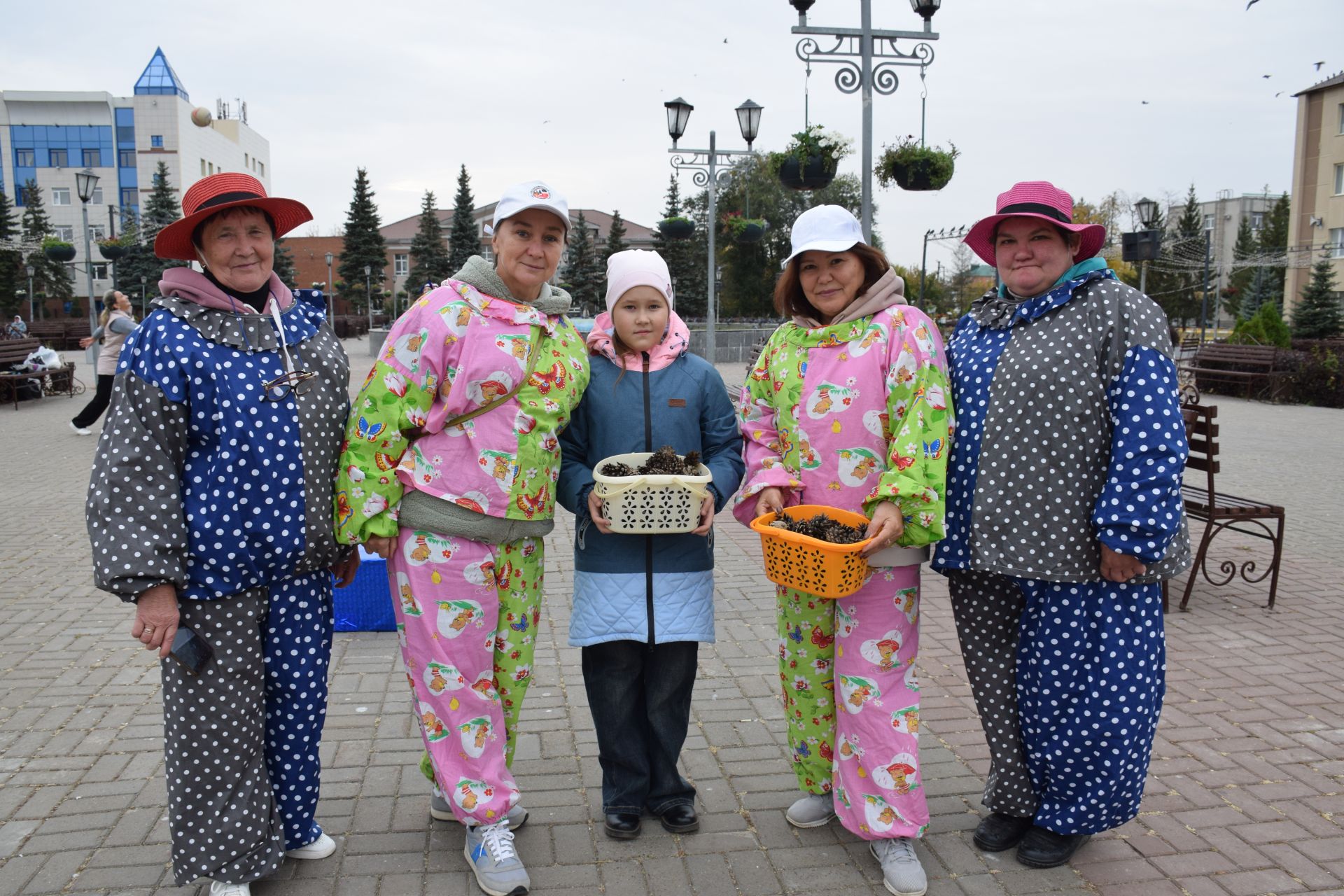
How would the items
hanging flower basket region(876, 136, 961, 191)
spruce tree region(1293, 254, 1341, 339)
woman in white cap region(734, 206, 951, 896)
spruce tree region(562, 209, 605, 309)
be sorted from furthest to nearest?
spruce tree region(562, 209, 605, 309) → spruce tree region(1293, 254, 1341, 339) → hanging flower basket region(876, 136, 961, 191) → woman in white cap region(734, 206, 951, 896)

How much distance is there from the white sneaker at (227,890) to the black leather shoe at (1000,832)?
225cm

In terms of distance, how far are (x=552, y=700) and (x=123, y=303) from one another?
1179 centimetres

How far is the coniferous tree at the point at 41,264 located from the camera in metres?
55.3

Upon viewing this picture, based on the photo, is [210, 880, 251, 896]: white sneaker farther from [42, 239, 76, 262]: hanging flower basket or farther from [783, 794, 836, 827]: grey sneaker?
[42, 239, 76, 262]: hanging flower basket

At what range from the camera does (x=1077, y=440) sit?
2.84 meters

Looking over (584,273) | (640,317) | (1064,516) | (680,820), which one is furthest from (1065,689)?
(584,273)

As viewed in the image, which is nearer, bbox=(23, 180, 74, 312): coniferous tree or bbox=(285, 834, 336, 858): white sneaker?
bbox=(285, 834, 336, 858): white sneaker

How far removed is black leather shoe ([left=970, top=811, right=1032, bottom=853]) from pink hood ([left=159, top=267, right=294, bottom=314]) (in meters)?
2.78

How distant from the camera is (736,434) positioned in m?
3.38

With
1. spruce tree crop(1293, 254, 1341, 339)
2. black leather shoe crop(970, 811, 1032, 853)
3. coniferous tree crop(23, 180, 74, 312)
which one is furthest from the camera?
coniferous tree crop(23, 180, 74, 312)

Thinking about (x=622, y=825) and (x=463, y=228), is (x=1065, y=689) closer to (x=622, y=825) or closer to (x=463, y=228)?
(x=622, y=825)

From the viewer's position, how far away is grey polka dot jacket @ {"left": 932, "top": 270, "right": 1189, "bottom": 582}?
8.95 ft

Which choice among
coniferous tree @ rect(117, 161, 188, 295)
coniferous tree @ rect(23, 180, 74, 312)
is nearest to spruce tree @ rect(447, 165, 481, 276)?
coniferous tree @ rect(117, 161, 188, 295)

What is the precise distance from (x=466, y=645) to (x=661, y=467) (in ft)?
2.62
